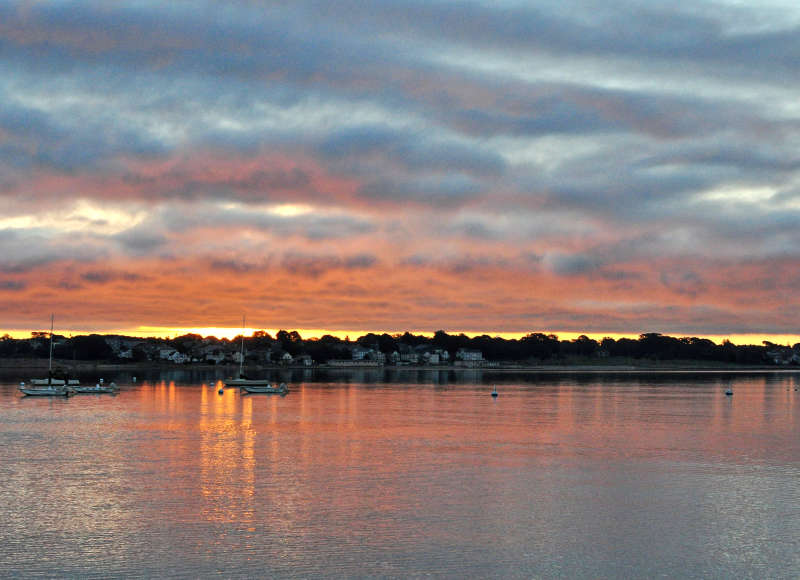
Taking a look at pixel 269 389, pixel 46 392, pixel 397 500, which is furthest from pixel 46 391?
pixel 397 500

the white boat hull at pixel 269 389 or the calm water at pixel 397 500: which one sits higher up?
the white boat hull at pixel 269 389

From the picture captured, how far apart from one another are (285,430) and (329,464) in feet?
55.1

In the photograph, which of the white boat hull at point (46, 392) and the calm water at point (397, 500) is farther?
the white boat hull at point (46, 392)

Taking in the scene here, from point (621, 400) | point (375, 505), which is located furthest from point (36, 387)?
point (375, 505)

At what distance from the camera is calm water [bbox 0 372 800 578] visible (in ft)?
69.3

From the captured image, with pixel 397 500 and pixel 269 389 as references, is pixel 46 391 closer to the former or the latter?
pixel 269 389

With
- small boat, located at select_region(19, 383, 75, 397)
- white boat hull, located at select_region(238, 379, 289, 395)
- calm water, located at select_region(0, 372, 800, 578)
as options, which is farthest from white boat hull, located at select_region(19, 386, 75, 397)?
calm water, located at select_region(0, 372, 800, 578)

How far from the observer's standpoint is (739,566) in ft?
68.9

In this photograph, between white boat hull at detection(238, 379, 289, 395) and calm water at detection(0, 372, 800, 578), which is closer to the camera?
calm water at detection(0, 372, 800, 578)

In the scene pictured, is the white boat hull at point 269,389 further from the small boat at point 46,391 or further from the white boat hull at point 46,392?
the white boat hull at point 46,392

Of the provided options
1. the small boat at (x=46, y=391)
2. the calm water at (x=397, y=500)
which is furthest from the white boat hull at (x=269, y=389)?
the calm water at (x=397, y=500)

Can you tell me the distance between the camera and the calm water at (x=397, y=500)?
69.3 ft

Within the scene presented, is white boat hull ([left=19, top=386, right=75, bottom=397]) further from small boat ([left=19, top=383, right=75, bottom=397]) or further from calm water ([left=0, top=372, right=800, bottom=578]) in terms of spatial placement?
calm water ([left=0, top=372, right=800, bottom=578])

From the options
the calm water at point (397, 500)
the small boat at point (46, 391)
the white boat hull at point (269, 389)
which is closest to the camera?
the calm water at point (397, 500)
